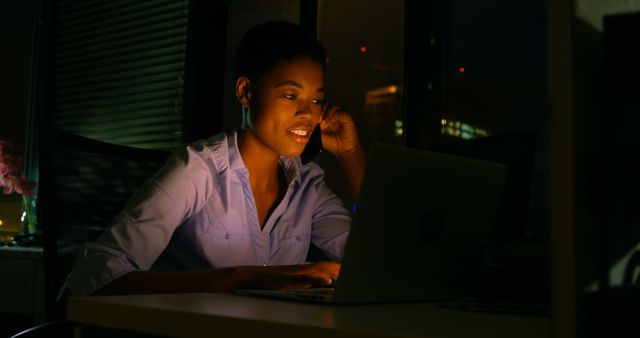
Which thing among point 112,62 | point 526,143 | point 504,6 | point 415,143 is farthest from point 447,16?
point 112,62

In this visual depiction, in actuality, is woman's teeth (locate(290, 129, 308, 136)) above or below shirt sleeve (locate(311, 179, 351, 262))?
above

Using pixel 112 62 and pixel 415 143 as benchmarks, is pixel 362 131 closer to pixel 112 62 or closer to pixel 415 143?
pixel 415 143

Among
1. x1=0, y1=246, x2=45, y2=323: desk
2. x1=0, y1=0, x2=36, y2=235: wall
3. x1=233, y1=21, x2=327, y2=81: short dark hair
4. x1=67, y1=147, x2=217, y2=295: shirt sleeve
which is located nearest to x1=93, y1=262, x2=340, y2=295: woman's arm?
x1=67, y1=147, x2=217, y2=295: shirt sleeve

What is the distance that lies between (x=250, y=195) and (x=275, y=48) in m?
0.39

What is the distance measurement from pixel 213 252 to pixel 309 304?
78 cm

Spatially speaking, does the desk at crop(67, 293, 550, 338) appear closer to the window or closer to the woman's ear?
the woman's ear

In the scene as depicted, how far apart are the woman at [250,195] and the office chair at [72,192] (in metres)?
0.20

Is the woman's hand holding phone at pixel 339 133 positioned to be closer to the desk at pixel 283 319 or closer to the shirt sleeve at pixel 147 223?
the shirt sleeve at pixel 147 223

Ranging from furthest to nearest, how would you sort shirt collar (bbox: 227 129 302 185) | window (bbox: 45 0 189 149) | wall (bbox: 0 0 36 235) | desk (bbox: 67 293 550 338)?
wall (bbox: 0 0 36 235), window (bbox: 45 0 189 149), shirt collar (bbox: 227 129 302 185), desk (bbox: 67 293 550 338)

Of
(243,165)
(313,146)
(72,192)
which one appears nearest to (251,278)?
(243,165)

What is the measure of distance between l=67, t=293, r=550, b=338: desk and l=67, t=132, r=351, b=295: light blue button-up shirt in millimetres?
454

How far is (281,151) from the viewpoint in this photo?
1745mm

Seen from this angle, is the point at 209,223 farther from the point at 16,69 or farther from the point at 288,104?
the point at 16,69

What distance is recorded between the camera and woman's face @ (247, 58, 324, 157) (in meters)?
1.72
